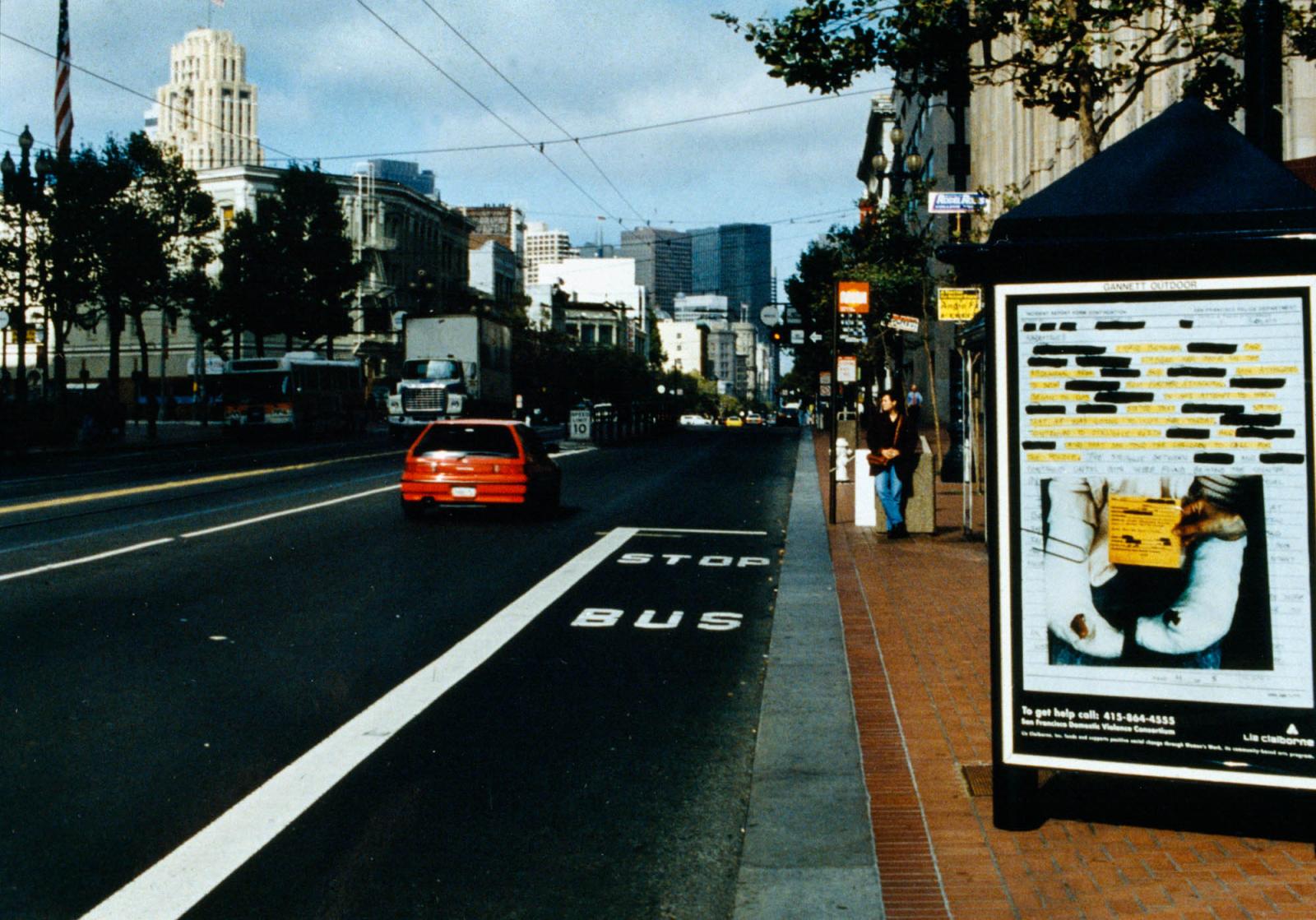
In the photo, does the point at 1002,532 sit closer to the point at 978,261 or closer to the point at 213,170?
the point at 978,261

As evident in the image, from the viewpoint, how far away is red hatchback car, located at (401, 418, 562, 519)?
18703 millimetres

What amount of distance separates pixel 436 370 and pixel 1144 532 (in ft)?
151

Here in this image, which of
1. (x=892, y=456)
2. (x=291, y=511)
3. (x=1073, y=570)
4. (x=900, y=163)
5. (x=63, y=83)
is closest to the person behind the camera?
(x=1073, y=570)

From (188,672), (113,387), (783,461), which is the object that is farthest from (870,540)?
(113,387)

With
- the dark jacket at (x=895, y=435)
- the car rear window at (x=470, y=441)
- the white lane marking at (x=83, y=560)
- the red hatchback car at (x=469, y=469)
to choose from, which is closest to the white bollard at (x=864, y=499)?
the dark jacket at (x=895, y=435)

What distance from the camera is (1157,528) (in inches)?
205

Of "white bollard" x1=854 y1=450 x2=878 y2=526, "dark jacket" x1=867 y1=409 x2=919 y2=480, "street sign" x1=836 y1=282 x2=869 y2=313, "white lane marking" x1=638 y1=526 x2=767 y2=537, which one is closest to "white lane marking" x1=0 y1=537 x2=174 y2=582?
"white lane marking" x1=638 y1=526 x2=767 y2=537

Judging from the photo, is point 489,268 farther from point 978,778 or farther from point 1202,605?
point 1202,605

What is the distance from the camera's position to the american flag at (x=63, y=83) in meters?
42.2

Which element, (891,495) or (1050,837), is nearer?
(1050,837)

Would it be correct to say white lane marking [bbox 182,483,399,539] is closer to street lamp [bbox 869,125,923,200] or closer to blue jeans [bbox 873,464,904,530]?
blue jeans [bbox 873,464,904,530]

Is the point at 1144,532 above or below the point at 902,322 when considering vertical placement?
below

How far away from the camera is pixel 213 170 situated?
97.2m

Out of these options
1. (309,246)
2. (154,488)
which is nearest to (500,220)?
(309,246)
